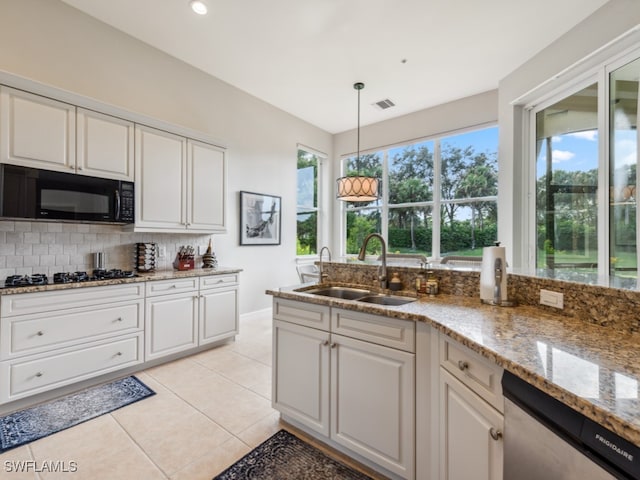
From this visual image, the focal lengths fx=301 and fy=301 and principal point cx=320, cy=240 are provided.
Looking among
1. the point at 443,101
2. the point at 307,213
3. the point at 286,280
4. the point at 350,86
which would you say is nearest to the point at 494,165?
the point at 443,101

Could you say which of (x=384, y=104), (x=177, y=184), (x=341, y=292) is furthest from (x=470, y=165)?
(x=177, y=184)

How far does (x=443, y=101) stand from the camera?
4719 mm

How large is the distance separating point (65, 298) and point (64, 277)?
241mm

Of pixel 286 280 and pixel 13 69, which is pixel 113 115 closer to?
pixel 13 69

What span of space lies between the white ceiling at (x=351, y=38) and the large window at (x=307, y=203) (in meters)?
1.54

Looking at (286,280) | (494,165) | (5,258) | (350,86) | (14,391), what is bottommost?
(14,391)

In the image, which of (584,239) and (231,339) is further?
(231,339)

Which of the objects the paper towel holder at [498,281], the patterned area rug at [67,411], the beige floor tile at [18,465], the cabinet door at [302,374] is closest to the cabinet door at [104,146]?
the patterned area rug at [67,411]

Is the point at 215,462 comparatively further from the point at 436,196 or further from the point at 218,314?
the point at 436,196

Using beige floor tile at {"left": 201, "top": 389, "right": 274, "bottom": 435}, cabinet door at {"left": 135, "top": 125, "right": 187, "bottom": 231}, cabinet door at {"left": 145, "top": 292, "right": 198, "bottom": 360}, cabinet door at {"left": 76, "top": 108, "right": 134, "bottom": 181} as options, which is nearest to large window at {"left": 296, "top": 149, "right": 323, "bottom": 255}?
cabinet door at {"left": 135, "top": 125, "right": 187, "bottom": 231}

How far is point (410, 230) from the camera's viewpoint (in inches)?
211

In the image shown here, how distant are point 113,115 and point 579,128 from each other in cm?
452

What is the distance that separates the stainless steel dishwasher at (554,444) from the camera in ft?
2.09

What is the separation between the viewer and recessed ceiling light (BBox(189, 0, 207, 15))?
2699mm
